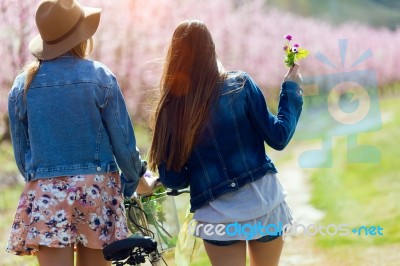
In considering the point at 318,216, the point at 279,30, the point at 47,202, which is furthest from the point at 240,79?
the point at 279,30

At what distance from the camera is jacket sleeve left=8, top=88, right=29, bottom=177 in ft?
10.3

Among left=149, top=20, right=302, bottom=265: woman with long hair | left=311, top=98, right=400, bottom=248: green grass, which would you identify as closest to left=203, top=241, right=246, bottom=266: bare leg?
left=149, top=20, right=302, bottom=265: woman with long hair

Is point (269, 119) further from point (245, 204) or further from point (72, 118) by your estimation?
point (72, 118)

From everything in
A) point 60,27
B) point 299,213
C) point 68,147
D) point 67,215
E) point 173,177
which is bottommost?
point 299,213

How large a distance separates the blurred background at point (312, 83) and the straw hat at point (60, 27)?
233cm

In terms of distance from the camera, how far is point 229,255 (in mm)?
3088

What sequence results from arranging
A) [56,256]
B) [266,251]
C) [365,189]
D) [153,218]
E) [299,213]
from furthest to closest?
[365,189], [299,213], [153,218], [266,251], [56,256]

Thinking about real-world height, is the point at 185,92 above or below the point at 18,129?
above

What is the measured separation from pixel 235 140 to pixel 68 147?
624 millimetres

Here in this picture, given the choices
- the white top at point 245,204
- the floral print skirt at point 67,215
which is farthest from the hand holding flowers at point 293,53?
the floral print skirt at point 67,215

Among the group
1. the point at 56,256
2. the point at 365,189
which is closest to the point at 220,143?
→ the point at 56,256

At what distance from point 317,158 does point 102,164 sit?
15.3 feet

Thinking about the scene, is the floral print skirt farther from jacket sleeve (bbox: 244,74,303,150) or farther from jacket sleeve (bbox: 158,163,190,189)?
jacket sleeve (bbox: 244,74,303,150)

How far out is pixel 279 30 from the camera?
7.36m
